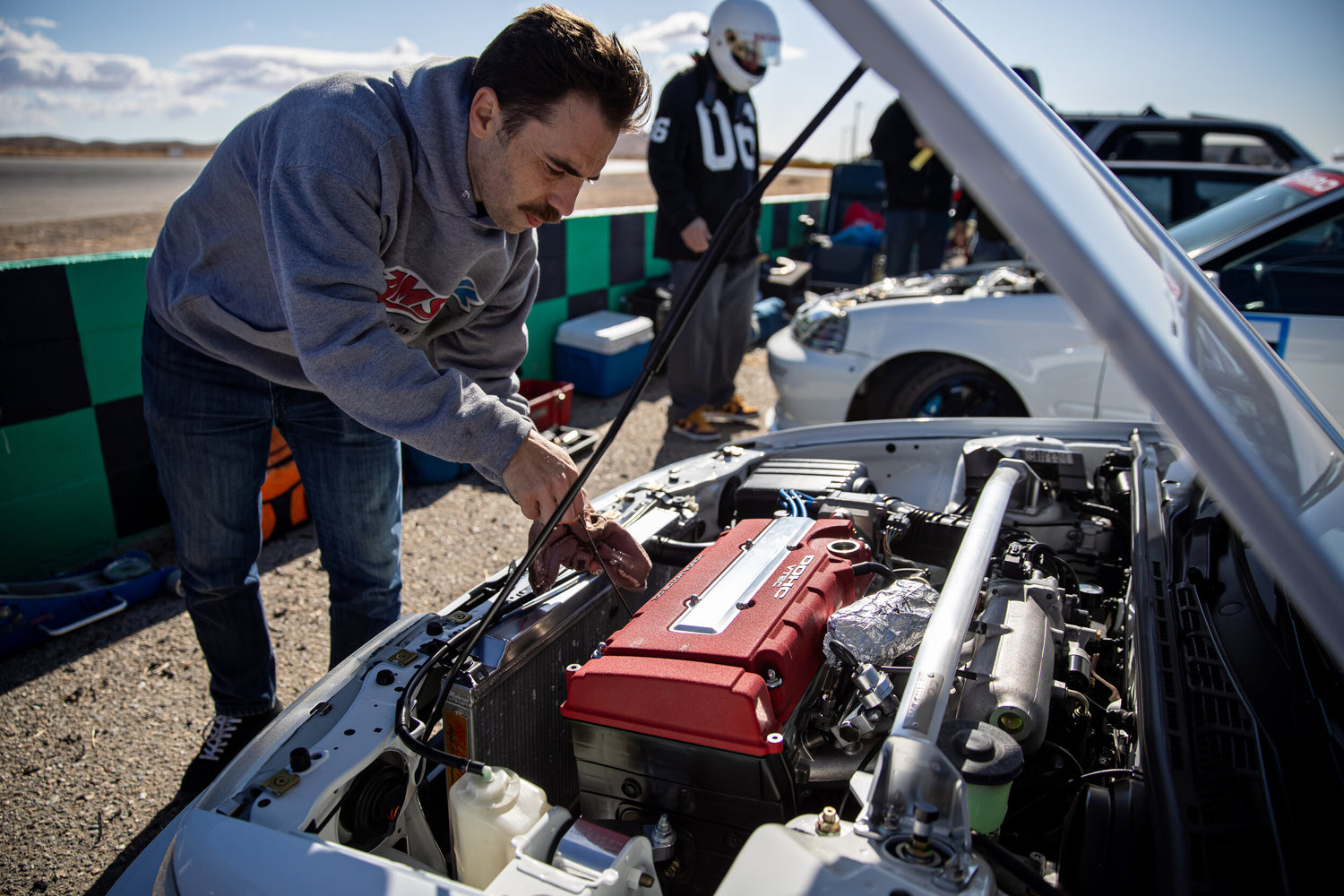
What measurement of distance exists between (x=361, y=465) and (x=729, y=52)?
343 centimetres

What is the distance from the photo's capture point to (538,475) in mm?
1445

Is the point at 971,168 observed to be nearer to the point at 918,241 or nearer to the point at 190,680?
the point at 190,680

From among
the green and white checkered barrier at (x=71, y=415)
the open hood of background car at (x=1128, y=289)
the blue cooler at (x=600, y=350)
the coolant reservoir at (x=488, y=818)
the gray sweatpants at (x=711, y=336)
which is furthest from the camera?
the blue cooler at (x=600, y=350)

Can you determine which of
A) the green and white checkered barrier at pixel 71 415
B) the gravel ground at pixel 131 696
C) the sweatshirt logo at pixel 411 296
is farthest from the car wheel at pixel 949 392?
the green and white checkered barrier at pixel 71 415

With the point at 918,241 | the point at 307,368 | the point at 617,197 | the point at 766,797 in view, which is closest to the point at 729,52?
the point at 918,241

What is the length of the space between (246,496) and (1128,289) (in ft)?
6.16

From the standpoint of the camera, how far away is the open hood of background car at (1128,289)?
80 centimetres

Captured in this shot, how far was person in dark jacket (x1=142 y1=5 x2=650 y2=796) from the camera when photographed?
4.60 ft

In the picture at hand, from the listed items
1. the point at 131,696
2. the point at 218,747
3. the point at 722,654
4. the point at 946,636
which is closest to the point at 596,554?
the point at 722,654

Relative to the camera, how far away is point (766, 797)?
3.97ft

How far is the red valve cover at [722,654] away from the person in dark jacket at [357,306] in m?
0.30

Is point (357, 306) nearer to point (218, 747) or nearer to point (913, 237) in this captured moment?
point (218, 747)

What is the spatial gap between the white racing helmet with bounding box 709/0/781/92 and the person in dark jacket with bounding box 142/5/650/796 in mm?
2983

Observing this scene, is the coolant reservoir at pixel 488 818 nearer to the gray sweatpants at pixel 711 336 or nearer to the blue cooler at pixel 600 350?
the gray sweatpants at pixel 711 336
